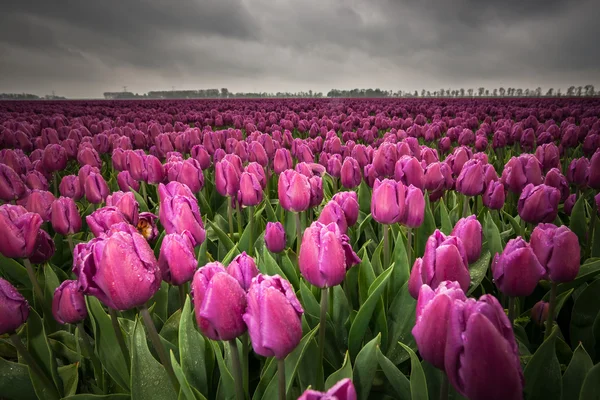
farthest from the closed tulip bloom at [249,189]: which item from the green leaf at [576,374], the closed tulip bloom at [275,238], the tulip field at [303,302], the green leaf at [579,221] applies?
the green leaf at [579,221]

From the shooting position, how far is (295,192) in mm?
1902

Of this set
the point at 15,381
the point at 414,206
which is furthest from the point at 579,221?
the point at 15,381

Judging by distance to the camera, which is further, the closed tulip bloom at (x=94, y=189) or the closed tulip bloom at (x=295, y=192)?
the closed tulip bloom at (x=94, y=189)

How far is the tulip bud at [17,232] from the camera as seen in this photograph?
1.34m

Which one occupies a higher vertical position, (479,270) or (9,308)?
(9,308)

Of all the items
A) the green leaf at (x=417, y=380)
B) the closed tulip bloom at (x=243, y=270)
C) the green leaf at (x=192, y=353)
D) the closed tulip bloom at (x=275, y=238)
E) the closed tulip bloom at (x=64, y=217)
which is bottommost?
the green leaf at (x=192, y=353)

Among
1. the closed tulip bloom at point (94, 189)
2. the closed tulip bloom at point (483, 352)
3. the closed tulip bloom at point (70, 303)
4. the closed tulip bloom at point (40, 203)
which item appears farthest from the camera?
the closed tulip bloom at point (94, 189)

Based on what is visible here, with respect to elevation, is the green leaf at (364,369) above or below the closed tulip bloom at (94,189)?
below

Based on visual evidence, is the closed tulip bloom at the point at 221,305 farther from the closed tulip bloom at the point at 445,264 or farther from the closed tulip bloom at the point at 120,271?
the closed tulip bloom at the point at 445,264

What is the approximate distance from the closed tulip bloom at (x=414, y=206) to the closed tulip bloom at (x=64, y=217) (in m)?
1.56

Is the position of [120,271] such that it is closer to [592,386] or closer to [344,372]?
[344,372]

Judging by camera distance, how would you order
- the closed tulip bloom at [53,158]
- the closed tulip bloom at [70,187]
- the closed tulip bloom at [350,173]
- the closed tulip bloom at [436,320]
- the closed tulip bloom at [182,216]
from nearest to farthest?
1. the closed tulip bloom at [436,320]
2. the closed tulip bloom at [182,216]
3. the closed tulip bloom at [70,187]
4. the closed tulip bloom at [350,173]
5. the closed tulip bloom at [53,158]

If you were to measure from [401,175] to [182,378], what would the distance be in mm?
1592

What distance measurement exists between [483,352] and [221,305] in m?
0.54
